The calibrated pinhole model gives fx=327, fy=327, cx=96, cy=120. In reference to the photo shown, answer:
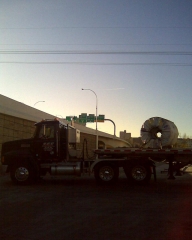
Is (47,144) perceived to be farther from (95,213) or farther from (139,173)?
(95,213)

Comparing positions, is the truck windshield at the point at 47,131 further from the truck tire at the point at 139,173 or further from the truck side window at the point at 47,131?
the truck tire at the point at 139,173

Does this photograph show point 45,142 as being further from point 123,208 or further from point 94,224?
point 94,224

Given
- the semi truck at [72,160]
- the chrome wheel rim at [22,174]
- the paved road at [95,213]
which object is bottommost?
the paved road at [95,213]

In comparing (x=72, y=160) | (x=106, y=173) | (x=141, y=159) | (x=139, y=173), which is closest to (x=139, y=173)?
(x=139, y=173)

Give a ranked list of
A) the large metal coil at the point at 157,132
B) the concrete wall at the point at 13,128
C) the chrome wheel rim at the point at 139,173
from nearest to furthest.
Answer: the chrome wheel rim at the point at 139,173 < the large metal coil at the point at 157,132 < the concrete wall at the point at 13,128

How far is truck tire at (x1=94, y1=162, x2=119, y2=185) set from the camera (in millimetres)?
15742

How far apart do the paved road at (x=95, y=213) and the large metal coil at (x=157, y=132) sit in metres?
4.64

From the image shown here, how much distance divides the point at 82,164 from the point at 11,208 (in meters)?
6.18

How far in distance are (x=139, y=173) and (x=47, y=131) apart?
4.93 m

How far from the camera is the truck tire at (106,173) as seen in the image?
15.7 m

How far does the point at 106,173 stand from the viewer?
15.8 m

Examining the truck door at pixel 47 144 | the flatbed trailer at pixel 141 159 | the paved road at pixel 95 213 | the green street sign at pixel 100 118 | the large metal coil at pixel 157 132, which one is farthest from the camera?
the green street sign at pixel 100 118

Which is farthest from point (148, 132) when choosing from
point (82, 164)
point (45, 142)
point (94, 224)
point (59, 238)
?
point (59, 238)

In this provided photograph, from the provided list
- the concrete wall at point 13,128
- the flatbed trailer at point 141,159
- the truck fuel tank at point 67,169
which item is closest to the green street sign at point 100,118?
the concrete wall at point 13,128
